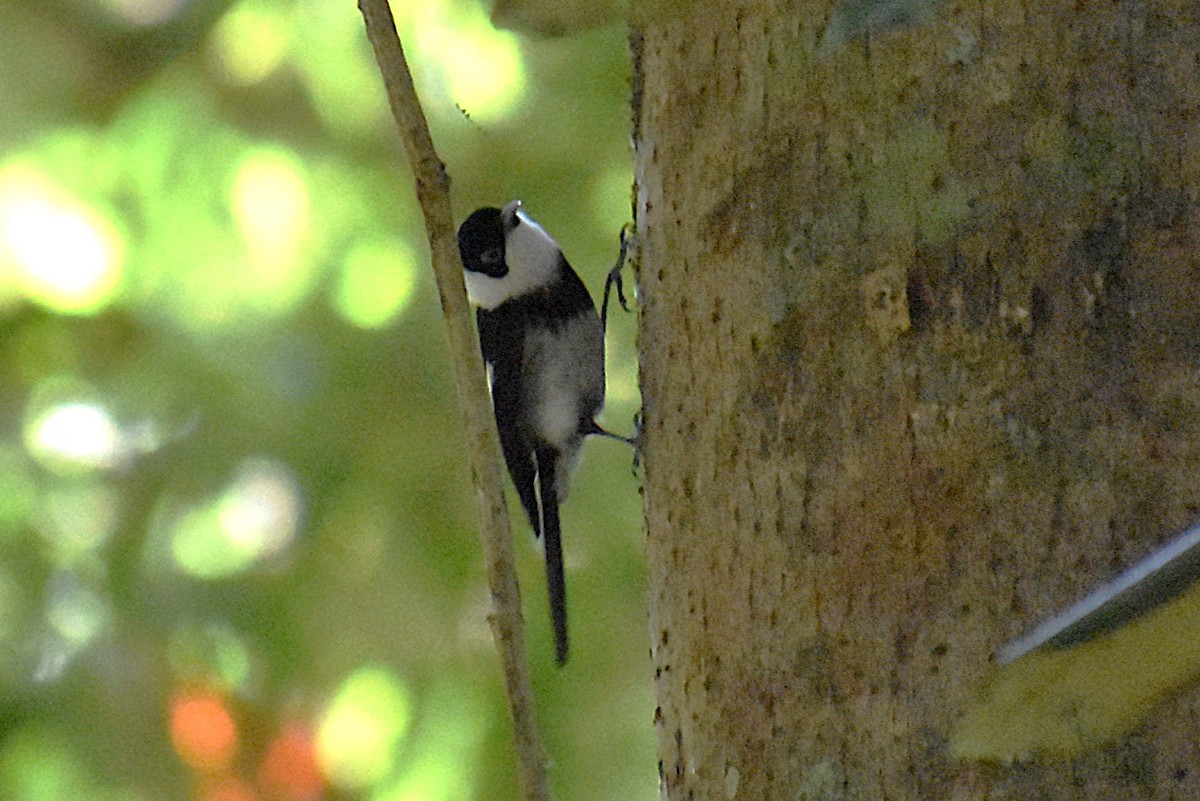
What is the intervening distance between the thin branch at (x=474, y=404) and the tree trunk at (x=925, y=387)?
0.17 metres

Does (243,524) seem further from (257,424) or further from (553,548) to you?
(553,548)

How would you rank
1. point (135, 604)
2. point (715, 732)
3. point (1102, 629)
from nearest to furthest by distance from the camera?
point (1102, 629), point (715, 732), point (135, 604)

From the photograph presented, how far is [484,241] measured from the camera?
267 centimetres

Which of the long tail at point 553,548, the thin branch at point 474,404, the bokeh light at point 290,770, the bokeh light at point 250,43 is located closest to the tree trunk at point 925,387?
the thin branch at point 474,404

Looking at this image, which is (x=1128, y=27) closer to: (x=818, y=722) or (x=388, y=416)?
(x=818, y=722)

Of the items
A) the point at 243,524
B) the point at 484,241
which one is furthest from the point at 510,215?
the point at 243,524

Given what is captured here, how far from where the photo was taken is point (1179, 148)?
2.70 feet

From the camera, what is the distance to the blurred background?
228cm

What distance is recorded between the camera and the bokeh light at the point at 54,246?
227 cm

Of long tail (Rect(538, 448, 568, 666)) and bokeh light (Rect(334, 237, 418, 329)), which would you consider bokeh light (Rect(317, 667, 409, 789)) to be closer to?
long tail (Rect(538, 448, 568, 666))

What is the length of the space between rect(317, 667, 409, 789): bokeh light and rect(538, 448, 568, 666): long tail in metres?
0.31

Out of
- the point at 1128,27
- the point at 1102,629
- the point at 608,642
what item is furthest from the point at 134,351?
the point at 1102,629

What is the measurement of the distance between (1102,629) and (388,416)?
196cm

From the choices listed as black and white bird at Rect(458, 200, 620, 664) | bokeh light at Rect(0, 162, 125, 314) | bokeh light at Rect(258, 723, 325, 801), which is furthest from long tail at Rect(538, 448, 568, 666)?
bokeh light at Rect(0, 162, 125, 314)
